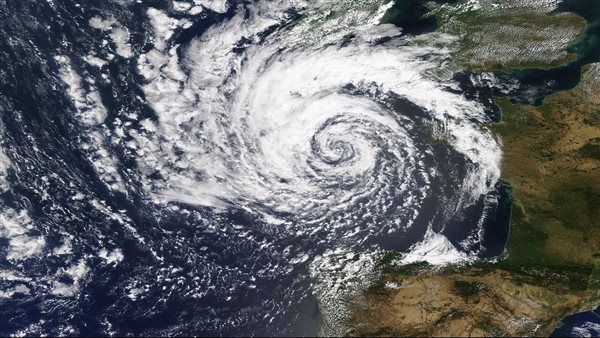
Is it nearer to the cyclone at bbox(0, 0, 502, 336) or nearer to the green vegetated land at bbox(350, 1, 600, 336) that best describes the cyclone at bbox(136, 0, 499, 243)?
the cyclone at bbox(0, 0, 502, 336)

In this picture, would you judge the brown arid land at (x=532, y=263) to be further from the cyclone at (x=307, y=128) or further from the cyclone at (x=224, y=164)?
the cyclone at (x=307, y=128)

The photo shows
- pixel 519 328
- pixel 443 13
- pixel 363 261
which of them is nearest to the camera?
pixel 519 328

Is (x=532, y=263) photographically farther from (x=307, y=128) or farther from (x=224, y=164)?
(x=224, y=164)

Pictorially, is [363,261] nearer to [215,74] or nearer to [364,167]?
[364,167]

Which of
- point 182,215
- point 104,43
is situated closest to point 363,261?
point 182,215

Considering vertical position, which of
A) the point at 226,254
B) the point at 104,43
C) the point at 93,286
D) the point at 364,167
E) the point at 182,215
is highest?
the point at 104,43

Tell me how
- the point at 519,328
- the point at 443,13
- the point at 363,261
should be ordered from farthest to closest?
the point at 443,13 → the point at 363,261 → the point at 519,328

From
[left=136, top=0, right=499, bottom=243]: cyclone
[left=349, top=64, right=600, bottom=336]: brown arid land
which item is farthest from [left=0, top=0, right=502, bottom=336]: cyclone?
[left=349, top=64, right=600, bottom=336]: brown arid land
